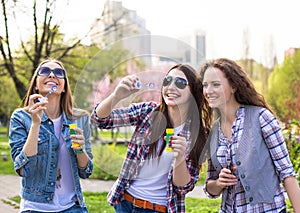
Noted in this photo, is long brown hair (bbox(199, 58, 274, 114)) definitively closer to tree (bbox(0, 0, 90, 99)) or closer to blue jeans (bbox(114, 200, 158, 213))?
blue jeans (bbox(114, 200, 158, 213))

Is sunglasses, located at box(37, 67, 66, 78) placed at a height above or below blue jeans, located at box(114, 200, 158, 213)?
above

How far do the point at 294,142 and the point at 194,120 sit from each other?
157 inches

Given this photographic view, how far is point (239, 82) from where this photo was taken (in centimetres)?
258

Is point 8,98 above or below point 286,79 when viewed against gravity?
below

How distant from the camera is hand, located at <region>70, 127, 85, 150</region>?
2.44 metres

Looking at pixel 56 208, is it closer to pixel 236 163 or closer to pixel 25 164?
pixel 25 164

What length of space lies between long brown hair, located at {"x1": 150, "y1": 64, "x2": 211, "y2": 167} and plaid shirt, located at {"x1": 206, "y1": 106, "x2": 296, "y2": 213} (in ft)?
0.41

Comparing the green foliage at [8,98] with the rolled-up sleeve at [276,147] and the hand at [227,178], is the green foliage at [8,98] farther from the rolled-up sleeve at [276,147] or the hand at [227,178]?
the rolled-up sleeve at [276,147]

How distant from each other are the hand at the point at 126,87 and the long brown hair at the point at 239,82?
466mm

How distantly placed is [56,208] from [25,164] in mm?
299

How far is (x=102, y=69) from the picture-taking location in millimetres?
2416

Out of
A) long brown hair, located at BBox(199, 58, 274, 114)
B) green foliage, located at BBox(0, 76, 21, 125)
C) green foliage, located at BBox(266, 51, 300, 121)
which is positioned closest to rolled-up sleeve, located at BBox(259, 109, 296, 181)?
long brown hair, located at BBox(199, 58, 274, 114)

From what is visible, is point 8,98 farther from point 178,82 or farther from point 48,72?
point 178,82

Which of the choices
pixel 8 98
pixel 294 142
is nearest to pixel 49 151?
pixel 294 142
